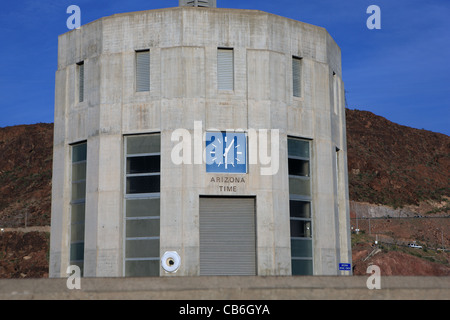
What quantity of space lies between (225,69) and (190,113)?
2398 mm

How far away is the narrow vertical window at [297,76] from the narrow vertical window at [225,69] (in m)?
2.84

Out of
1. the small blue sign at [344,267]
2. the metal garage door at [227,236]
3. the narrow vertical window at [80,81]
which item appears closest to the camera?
the metal garage door at [227,236]

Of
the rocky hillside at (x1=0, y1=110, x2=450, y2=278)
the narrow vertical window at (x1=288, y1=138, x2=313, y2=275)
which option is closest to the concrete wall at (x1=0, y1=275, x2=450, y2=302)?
the narrow vertical window at (x1=288, y1=138, x2=313, y2=275)

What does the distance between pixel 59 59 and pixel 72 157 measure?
15.0ft

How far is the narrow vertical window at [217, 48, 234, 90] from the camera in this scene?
26938 mm

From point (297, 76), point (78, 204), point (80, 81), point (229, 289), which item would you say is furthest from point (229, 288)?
point (80, 81)

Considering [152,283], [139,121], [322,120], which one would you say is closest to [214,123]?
[139,121]

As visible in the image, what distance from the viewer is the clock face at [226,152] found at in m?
26.0

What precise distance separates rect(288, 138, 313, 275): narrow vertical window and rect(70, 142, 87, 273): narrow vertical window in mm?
8474

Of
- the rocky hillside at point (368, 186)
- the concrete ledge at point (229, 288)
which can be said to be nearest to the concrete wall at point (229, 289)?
the concrete ledge at point (229, 288)

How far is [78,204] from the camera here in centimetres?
2838

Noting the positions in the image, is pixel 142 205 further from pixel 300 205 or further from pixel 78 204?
pixel 300 205

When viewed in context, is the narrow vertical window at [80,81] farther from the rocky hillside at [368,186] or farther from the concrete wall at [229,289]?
the rocky hillside at [368,186]
